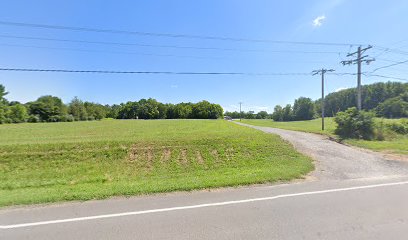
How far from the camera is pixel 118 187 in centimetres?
614

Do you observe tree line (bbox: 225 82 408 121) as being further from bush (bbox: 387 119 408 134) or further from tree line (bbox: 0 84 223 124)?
bush (bbox: 387 119 408 134)

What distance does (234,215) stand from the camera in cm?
426

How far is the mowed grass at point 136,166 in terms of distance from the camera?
6.13m

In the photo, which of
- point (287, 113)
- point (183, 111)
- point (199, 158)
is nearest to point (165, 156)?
point (199, 158)

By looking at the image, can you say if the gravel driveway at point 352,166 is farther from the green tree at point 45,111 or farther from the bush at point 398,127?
the green tree at point 45,111

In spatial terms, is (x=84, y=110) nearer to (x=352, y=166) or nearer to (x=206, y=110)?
(x=206, y=110)

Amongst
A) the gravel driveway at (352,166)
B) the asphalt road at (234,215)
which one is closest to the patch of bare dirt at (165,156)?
the asphalt road at (234,215)

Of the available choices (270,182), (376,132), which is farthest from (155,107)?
(270,182)

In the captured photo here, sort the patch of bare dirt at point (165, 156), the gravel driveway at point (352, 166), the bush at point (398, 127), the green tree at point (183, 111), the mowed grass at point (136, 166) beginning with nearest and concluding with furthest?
1. the mowed grass at point (136, 166)
2. the gravel driveway at point (352, 166)
3. the patch of bare dirt at point (165, 156)
4. the bush at point (398, 127)
5. the green tree at point (183, 111)

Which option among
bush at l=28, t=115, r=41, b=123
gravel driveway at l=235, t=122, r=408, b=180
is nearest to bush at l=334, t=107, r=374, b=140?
gravel driveway at l=235, t=122, r=408, b=180

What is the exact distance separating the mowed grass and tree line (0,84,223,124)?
55.5 meters

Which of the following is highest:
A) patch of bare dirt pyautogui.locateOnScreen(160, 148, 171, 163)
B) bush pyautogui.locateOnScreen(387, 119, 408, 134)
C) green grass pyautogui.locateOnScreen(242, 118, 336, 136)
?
bush pyautogui.locateOnScreen(387, 119, 408, 134)

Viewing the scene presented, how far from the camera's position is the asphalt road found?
358 centimetres

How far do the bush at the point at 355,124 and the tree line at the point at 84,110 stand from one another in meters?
67.5
